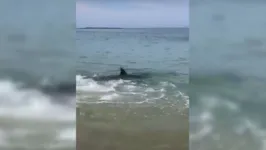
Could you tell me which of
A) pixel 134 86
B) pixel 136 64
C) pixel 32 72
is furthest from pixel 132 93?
pixel 32 72

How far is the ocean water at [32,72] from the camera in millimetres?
2258

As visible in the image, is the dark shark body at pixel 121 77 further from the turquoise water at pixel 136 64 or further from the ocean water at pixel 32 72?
the ocean water at pixel 32 72

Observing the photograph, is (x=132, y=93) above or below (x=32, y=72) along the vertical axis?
below

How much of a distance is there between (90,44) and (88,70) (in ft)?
0.56

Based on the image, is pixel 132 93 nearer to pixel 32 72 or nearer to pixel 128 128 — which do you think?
pixel 128 128

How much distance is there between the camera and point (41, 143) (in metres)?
2.29

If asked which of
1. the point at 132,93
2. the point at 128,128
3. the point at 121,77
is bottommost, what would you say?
the point at 128,128

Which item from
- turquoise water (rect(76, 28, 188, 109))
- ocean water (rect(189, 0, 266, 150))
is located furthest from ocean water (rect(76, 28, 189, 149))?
ocean water (rect(189, 0, 266, 150))

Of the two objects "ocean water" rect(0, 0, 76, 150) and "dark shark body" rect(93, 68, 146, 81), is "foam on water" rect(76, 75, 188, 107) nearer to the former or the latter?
"dark shark body" rect(93, 68, 146, 81)

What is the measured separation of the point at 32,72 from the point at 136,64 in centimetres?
66

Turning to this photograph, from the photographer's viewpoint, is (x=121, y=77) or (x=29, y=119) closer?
(x=29, y=119)

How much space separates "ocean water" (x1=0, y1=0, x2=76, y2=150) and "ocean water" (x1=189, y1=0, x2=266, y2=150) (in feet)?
2.86

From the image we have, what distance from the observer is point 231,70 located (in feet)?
7.57

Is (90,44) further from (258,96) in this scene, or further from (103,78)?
(258,96)
